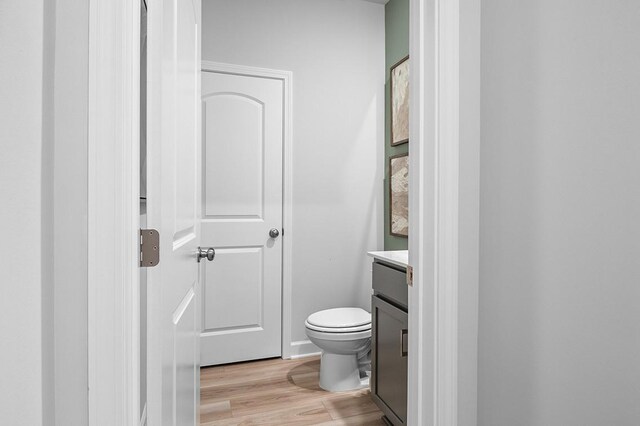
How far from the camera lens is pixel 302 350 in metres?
2.83

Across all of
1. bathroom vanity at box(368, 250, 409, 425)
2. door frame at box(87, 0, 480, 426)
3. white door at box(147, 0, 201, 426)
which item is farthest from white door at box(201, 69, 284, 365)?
door frame at box(87, 0, 480, 426)

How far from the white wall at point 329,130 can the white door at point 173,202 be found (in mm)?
1441

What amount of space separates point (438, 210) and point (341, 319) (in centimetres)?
150

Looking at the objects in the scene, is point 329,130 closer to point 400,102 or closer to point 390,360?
point 400,102

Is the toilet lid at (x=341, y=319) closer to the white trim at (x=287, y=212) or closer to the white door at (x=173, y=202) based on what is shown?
the white trim at (x=287, y=212)

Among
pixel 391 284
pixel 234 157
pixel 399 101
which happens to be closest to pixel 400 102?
pixel 399 101

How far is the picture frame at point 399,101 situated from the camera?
8.71 feet

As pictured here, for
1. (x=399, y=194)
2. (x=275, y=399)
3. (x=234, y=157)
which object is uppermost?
(x=234, y=157)

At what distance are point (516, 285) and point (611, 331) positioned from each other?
221mm

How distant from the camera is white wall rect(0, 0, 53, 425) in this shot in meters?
0.59

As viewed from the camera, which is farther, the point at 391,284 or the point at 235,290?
the point at 235,290

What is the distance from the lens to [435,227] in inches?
40.0

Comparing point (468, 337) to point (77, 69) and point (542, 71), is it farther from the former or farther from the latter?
point (77, 69)

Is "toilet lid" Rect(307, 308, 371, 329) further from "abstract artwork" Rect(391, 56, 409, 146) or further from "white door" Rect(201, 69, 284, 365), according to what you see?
"abstract artwork" Rect(391, 56, 409, 146)
